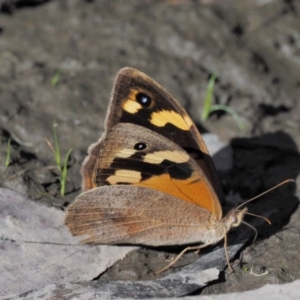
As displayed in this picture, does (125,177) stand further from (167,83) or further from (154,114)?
(167,83)

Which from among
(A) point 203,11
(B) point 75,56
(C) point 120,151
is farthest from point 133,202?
(A) point 203,11

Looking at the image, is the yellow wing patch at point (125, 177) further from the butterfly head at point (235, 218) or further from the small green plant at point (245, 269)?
the small green plant at point (245, 269)

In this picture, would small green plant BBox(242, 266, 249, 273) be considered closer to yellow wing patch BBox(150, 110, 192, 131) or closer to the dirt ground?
the dirt ground

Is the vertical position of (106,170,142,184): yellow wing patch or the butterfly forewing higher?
the butterfly forewing

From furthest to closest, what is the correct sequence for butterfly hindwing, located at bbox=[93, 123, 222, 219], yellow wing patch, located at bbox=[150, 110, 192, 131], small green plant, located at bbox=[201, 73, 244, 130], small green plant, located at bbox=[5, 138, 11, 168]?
1. small green plant, located at bbox=[201, 73, 244, 130]
2. small green plant, located at bbox=[5, 138, 11, 168]
3. yellow wing patch, located at bbox=[150, 110, 192, 131]
4. butterfly hindwing, located at bbox=[93, 123, 222, 219]

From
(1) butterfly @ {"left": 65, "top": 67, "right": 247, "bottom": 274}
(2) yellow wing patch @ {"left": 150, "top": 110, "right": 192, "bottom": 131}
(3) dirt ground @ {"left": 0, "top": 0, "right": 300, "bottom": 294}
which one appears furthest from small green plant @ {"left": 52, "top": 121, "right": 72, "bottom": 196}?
(2) yellow wing patch @ {"left": 150, "top": 110, "right": 192, "bottom": 131}

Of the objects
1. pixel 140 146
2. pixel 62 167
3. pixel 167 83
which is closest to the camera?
pixel 140 146

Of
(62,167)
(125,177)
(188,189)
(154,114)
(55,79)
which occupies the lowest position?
(62,167)

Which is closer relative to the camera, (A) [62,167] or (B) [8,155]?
(B) [8,155]

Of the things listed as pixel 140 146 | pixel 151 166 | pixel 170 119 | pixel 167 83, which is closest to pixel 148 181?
pixel 151 166
